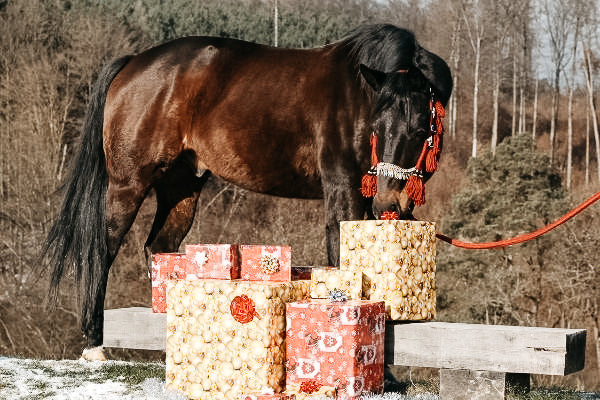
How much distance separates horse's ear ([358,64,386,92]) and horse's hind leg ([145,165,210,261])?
179cm

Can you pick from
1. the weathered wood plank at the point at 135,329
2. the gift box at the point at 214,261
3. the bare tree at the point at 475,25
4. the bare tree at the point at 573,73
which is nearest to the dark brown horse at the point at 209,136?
the weathered wood plank at the point at 135,329

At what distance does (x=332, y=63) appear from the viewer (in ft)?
17.7

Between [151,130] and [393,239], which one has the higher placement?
[151,130]

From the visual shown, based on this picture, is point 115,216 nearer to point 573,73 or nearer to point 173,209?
point 173,209

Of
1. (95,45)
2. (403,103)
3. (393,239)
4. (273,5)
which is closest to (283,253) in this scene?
(393,239)

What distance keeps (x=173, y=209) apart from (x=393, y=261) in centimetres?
270

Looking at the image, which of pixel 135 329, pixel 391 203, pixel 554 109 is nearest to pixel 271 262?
pixel 391 203

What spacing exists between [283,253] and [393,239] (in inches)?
23.2

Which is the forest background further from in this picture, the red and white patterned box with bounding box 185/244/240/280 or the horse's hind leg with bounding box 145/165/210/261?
the red and white patterned box with bounding box 185/244/240/280

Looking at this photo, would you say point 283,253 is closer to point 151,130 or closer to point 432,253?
point 432,253

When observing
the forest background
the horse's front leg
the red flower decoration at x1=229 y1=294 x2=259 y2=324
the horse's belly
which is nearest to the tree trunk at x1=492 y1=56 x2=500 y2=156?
the forest background

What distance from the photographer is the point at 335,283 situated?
12.9ft

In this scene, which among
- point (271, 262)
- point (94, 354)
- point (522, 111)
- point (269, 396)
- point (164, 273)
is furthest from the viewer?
point (522, 111)

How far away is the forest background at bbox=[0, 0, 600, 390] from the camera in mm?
19297
